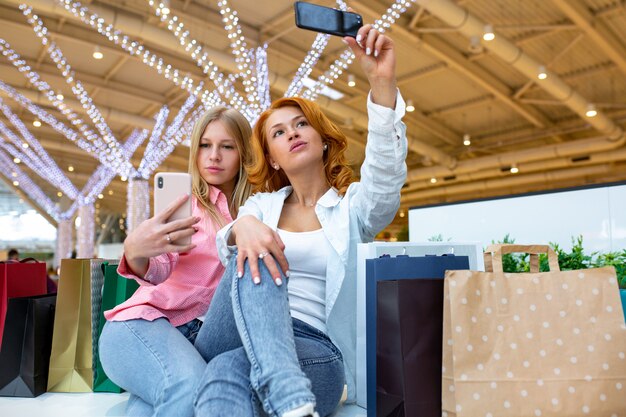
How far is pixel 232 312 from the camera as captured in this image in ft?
4.26

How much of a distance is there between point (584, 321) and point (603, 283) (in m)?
0.09

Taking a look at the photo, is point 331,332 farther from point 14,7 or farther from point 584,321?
point 14,7

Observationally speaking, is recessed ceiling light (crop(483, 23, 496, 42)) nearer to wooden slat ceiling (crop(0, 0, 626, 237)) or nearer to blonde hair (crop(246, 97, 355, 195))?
wooden slat ceiling (crop(0, 0, 626, 237))

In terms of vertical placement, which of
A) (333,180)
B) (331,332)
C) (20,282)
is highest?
(333,180)

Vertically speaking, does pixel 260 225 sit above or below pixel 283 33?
below

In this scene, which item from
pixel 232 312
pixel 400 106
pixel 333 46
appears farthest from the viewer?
pixel 333 46

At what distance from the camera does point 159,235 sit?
1348mm

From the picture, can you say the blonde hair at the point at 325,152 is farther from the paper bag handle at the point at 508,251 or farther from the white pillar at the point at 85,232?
the white pillar at the point at 85,232

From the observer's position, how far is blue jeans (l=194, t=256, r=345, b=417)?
3.43 ft

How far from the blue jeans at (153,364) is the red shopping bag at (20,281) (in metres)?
0.51

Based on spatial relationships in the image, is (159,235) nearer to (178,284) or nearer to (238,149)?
(178,284)

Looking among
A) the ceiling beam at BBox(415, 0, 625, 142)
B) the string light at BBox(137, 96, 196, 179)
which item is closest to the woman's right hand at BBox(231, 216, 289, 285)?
the ceiling beam at BBox(415, 0, 625, 142)

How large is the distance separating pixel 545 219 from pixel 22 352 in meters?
2.43

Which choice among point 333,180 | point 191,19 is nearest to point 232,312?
point 333,180
